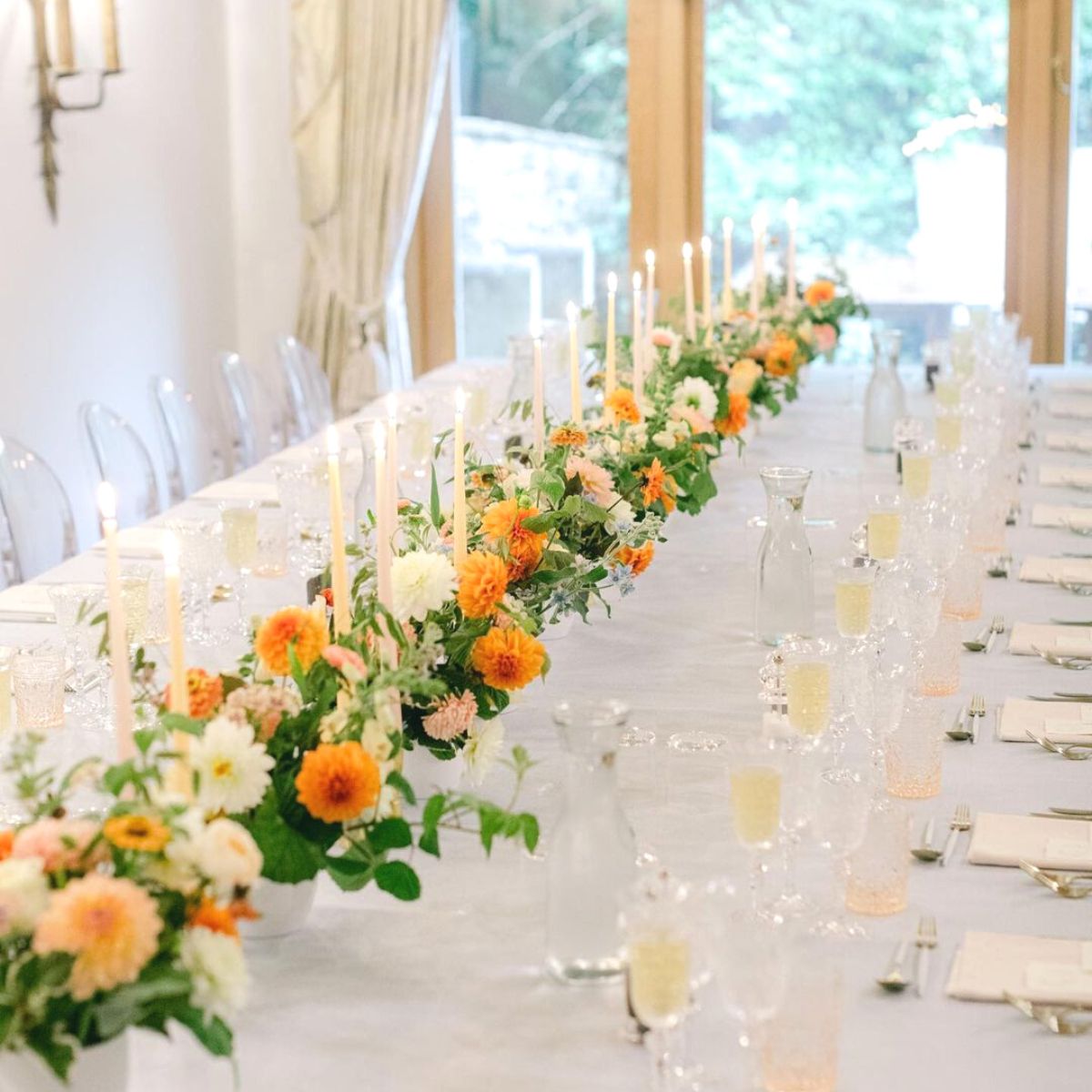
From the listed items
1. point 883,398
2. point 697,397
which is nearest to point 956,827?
point 697,397

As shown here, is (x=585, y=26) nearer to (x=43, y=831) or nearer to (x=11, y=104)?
(x=11, y=104)

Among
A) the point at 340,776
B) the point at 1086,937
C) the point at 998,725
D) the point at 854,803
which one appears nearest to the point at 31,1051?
the point at 340,776

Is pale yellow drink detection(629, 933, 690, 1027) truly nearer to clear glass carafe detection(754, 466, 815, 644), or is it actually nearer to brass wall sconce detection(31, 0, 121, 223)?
clear glass carafe detection(754, 466, 815, 644)

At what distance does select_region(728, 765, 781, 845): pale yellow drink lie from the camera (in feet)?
5.62

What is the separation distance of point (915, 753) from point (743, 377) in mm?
1765

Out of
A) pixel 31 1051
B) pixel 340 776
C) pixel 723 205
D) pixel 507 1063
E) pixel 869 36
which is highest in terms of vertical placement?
pixel 869 36

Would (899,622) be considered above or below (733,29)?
below

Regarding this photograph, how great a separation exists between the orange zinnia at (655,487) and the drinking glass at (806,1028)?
1.28 metres

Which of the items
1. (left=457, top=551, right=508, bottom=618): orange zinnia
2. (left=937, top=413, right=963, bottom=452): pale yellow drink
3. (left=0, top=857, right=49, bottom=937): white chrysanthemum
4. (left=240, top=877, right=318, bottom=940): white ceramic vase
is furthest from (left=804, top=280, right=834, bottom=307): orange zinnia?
(left=0, top=857, right=49, bottom=937): white chrysanthemum

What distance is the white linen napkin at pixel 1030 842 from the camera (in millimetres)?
1933

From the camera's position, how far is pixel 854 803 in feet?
5.71

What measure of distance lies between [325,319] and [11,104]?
5.91ft

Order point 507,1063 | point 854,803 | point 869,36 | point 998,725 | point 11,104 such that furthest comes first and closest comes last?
point 869,36 < point 11,104 < point 998,725 < point 854,803 < point 507,1063

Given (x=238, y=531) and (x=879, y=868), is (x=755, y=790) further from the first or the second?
(x=238, y=531)
